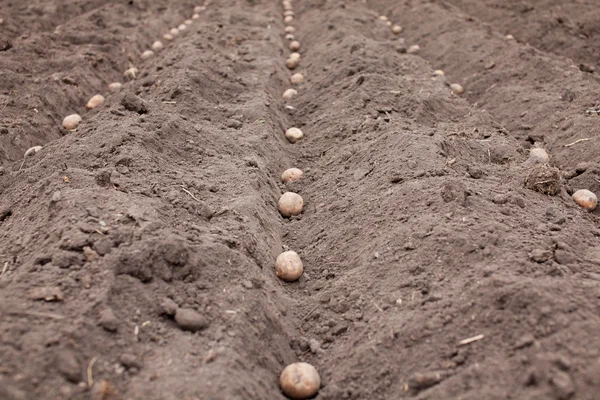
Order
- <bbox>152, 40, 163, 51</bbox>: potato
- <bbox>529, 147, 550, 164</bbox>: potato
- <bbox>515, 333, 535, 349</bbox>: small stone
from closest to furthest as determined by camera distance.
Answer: <bbox>515, 333, 535, 349</bbox>: small stone, <bbox>529, 147, 550, 164</bbox>: potato, <bbox>152, 40, 163, 51</bbox>: potato

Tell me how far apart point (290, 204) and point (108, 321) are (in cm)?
202

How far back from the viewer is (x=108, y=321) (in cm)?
261

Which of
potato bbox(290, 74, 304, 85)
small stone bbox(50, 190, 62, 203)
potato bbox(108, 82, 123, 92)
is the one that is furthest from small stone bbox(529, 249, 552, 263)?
potato bbox(108, 82, 123, 92)

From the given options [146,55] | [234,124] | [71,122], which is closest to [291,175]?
[234,124]

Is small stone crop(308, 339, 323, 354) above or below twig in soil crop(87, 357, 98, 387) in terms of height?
below

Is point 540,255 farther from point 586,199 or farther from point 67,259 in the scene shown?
point 67,259

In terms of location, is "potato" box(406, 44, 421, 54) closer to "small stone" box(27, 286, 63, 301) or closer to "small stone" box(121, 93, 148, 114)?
"small stone" box(121, 93, 148, 114)

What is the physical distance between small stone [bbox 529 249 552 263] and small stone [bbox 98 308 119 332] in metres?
2.49

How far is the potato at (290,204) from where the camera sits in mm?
4309

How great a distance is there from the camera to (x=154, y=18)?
9766 mm

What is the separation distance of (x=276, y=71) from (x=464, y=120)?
8.75ft

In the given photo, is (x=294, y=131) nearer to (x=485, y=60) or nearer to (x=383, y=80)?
(x=383, y=80)

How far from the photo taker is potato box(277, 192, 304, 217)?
431cm

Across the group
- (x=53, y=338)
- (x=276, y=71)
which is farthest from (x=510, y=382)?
(x=276, y=71)
